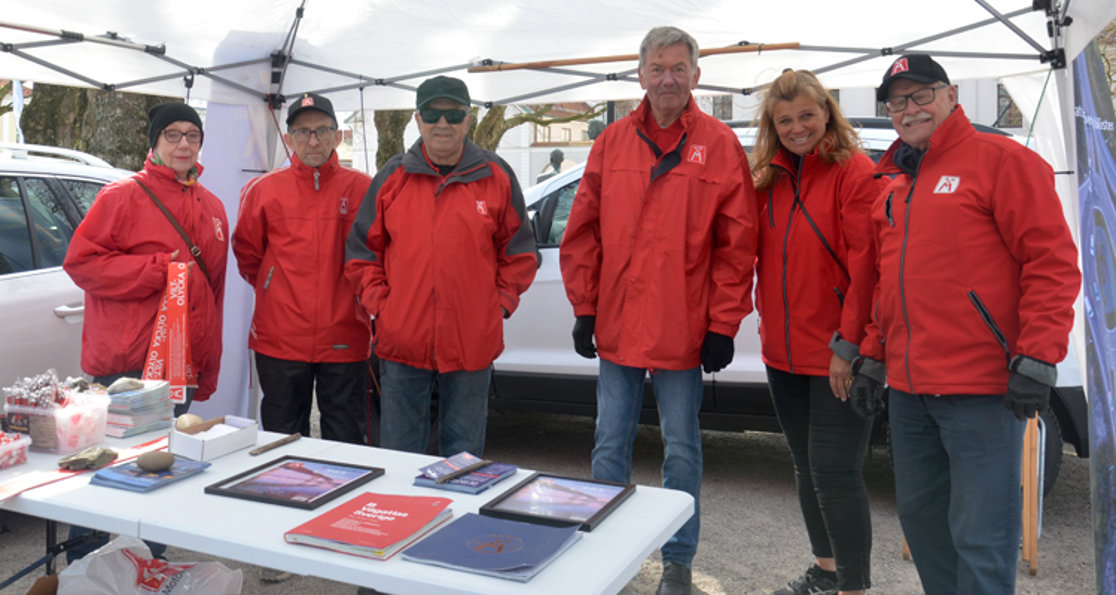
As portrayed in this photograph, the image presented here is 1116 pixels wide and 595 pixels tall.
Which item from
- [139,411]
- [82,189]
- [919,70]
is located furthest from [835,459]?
[82,189]

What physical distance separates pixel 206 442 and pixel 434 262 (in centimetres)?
108

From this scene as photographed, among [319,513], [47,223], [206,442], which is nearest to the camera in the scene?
[319,513]

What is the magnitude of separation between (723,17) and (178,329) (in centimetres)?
275

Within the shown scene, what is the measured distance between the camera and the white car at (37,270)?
3875 millimetres

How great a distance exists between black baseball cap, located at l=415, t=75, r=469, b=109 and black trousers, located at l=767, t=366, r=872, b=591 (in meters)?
1.48

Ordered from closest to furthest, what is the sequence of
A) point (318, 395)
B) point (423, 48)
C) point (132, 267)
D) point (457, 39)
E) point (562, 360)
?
point (132, 267)
point (318, 395)
point (457, 39)
point (423, 48)
point (562, 360)

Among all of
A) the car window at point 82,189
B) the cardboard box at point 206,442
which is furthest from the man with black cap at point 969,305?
the car window at point 82,189

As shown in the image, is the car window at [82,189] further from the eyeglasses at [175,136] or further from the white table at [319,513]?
the white table at [319,513]

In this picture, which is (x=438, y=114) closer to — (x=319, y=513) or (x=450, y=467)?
(x=450, y=467)

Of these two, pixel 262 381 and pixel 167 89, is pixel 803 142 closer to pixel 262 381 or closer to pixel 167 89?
pixel 262 381

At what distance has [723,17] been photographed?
418cm

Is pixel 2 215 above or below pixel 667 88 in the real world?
below

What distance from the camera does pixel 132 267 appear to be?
10.6 feet

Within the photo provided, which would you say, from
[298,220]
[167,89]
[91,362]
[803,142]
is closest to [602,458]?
[803,142]
